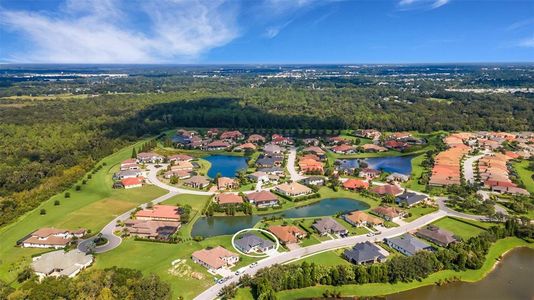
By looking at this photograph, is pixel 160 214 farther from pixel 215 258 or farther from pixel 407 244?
pixel 407 244

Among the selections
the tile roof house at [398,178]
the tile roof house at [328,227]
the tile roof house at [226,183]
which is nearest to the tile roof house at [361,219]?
the tile roof house at [328,227]

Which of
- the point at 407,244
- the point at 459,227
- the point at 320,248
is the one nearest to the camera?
the point at 407,244

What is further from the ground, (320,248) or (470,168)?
(320,248)

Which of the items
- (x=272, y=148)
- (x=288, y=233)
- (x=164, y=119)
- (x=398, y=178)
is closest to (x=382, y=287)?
(x=288, y=233)

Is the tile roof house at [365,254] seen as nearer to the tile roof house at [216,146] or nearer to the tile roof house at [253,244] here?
the tile roof house at [253,244]

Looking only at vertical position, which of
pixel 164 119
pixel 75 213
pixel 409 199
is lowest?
pixel 409 199

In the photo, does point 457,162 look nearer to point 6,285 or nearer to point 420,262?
point 420,262
